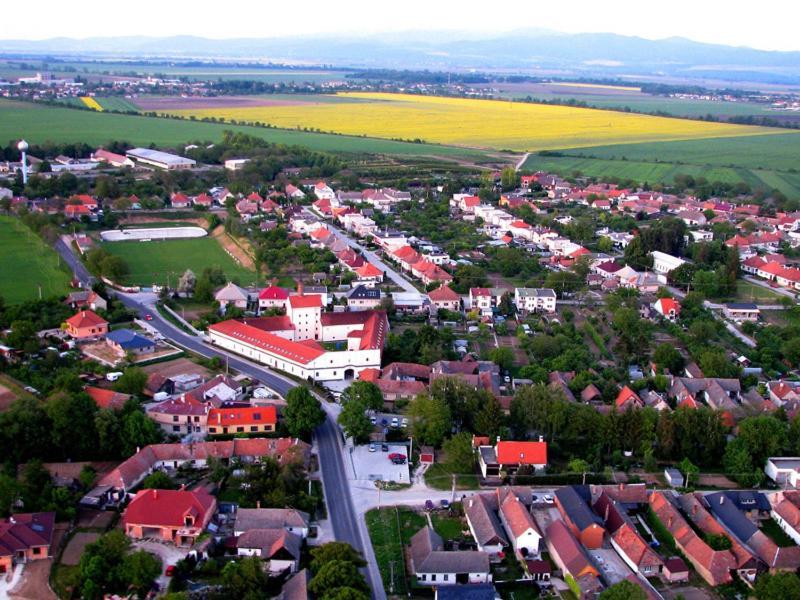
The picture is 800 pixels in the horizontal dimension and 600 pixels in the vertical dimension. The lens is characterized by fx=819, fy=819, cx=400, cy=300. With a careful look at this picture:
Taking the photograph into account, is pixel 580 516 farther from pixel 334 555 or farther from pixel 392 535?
pixel 334 555

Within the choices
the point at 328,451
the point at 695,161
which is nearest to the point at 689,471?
the point at 328,451

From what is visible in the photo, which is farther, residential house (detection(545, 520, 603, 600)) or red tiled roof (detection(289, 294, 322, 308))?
red tiled roof (detection(289, 294, 322, 308))

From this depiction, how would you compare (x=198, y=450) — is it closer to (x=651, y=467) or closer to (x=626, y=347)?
(x=651, y=467)

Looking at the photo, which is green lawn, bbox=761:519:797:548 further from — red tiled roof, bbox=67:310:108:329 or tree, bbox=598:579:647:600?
red tiled roof, bbox=67:310:108:329

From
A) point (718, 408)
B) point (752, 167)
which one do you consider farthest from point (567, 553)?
point (752, 167)

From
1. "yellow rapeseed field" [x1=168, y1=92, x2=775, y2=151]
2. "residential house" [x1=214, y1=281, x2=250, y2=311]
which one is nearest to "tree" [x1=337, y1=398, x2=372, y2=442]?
"residential house" [x1=214, y1=281, x2=250, y2=311]

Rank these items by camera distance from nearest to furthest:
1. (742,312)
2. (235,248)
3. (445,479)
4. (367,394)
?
(445,479) → (367,394) → (742,312) → (235,248)
